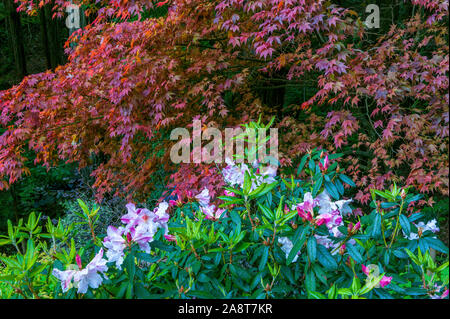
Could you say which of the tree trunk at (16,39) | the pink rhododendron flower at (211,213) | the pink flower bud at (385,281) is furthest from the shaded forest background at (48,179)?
the pink flower bud at (385,281)

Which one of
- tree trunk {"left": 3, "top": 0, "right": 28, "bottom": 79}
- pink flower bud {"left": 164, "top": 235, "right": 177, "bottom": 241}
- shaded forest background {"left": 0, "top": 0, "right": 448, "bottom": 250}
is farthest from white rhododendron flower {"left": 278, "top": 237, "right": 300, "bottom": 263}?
tree trunk {"left": 3, "top": 0, "right": 28, "bottom": 79}

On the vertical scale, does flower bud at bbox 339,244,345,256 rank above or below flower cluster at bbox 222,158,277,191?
below

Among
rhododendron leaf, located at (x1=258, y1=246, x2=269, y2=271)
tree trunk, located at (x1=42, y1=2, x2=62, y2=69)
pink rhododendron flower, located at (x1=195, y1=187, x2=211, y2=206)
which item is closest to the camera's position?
rhododendron leaf, located at (x1=258, y1=246, x2=269, y2=271)

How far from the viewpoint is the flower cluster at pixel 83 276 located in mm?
1200

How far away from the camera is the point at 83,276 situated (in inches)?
47.4

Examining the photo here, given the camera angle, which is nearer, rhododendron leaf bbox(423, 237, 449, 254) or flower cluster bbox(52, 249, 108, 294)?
flower cluster bbox(52, 249, 108, 294)

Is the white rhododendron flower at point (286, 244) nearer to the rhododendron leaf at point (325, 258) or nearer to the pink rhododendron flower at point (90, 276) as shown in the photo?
the rhododendron leaf at point (325, 258)

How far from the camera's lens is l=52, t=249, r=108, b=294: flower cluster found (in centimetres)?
120

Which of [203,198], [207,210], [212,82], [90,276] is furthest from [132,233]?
[212,82]

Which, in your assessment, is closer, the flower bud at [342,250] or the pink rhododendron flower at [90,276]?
the pink rhododendron flower at [90,276]

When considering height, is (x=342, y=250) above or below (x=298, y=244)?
below

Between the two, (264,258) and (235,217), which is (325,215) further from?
(235,217)

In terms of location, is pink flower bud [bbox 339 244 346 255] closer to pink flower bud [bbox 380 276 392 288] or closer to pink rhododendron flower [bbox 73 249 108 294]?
pink flower bud [bbox 380 276 392 288]
